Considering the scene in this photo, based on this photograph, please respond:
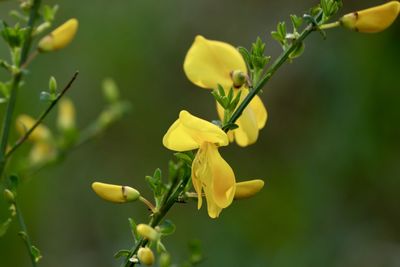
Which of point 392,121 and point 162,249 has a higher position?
point 162,249

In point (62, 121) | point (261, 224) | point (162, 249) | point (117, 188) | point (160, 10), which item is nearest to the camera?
point (162, 249)

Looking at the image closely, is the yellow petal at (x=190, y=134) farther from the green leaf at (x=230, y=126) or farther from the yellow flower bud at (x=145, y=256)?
the yellow flower bud at (x=145, y=256)

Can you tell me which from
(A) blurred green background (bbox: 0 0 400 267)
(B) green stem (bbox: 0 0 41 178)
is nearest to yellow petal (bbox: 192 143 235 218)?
(B) green stem (bbox: 0 0 41 178)

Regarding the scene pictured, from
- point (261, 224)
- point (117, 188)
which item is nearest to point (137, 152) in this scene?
point (261, 224)

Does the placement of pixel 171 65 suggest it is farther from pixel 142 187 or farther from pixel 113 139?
pixel 142 187

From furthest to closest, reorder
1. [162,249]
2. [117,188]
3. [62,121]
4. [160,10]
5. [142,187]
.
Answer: [160,10] < [142,187] < [62,121] < [117,188] < [162,249]

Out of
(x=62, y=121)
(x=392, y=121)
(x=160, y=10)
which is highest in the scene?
(x=62, y=121)

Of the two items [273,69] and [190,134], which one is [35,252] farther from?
[273,69]
